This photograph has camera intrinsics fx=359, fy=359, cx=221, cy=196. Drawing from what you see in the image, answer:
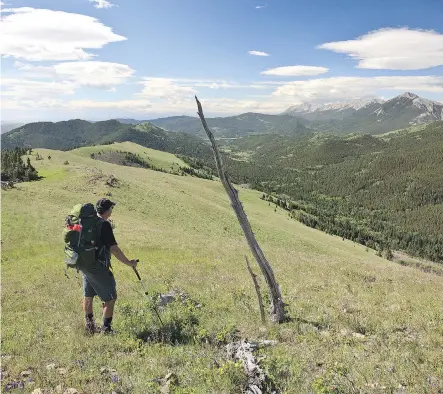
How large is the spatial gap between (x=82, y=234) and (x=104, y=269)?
1055 millimetres

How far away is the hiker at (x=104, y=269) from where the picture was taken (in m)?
8.51

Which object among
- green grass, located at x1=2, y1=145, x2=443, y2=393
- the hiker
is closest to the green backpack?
the hiker

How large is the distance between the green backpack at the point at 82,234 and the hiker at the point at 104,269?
4.4 inches

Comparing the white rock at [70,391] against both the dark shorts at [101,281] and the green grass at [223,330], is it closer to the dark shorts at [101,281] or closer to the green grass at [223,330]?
the green grass at [223,330]

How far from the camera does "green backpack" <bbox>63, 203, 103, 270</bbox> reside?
8.30 metres

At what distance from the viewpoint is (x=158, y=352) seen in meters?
7.79

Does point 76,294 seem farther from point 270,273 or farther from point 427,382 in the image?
point 427,382

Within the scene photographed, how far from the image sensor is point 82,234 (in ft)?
27.3

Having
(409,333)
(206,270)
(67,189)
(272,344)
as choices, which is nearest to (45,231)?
(206,270)

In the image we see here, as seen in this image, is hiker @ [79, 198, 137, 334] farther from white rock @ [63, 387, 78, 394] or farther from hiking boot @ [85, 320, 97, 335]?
white rock @ [63, 387, 78, 394]

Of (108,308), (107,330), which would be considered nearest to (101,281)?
(108,308)

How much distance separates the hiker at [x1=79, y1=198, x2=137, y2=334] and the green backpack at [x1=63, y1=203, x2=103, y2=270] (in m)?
0.11

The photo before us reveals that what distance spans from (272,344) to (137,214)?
4203 centimetres

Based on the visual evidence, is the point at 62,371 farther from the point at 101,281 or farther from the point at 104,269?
the point at 104,269
